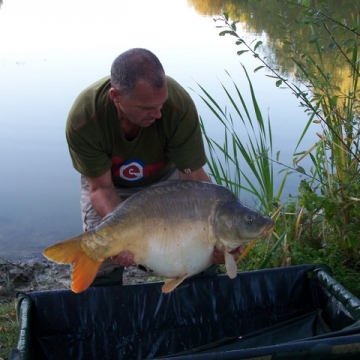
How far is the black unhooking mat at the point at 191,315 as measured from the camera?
219cm

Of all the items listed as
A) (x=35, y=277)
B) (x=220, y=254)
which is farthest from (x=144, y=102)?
(x=35, y=277)

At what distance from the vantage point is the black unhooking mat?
2.19 m

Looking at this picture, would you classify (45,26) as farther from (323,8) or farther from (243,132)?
(323,8)

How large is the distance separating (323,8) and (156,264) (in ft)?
4.66

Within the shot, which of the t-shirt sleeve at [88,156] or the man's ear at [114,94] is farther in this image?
the t-shirt sleeve at [88,156]

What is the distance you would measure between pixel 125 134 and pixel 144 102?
29 centimetres

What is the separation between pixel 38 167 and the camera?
509 centimetres

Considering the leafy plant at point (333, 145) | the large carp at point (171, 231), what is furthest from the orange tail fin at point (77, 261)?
the leafy plant at point (333, 145)

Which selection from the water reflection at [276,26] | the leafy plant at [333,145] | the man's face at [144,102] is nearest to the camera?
the man's face at [144,102]

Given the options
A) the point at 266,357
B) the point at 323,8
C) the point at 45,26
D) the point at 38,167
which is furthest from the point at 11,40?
the point at 266,357

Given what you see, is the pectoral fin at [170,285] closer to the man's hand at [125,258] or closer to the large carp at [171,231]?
the large carp at [171,231]

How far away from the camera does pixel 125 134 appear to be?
225 cm

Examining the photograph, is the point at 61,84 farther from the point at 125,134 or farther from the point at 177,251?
the point at 177,251

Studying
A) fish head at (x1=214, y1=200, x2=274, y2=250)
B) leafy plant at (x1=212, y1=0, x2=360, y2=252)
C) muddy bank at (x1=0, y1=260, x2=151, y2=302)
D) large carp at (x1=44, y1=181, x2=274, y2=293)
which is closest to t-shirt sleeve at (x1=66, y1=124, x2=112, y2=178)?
large carp at (x1=44, y1=181, x2=274, y2=293)
